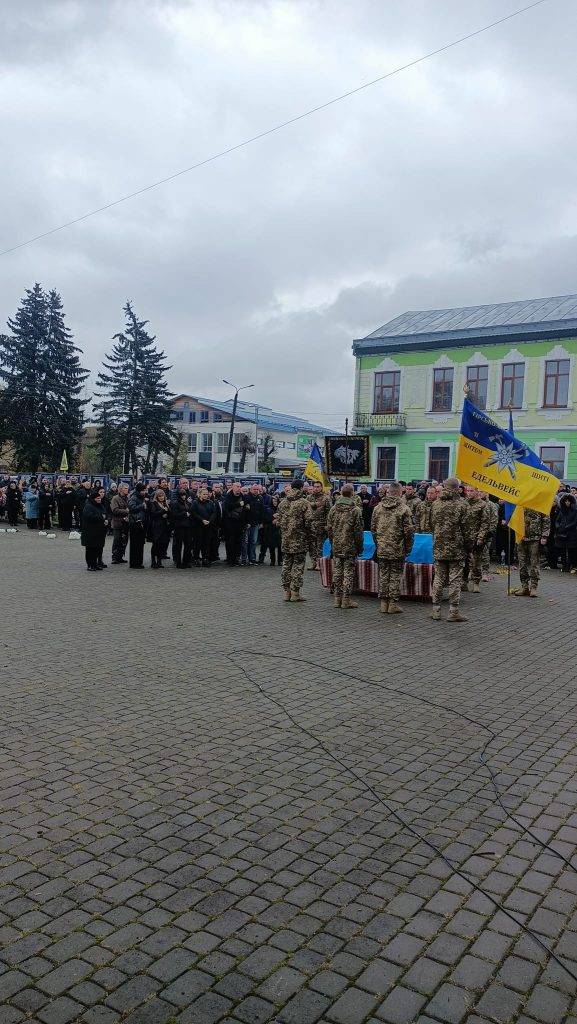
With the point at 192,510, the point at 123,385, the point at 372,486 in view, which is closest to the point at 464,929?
the point at 192,510

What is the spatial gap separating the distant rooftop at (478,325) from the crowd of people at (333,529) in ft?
54.6

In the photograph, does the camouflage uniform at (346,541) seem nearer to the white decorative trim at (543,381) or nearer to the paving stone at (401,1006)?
the paving stone at (401,1006)

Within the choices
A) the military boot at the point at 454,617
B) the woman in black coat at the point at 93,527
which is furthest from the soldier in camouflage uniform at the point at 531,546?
A: the woman in black coat at the point at 93,527

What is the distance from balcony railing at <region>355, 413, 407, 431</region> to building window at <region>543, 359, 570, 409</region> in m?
7.16

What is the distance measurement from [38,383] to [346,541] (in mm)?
46312

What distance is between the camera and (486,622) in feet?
36.9

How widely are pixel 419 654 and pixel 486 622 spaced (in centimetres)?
266

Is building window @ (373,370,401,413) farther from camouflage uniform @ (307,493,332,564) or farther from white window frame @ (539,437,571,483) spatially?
camouflage uniform @ (307,493,332,564)

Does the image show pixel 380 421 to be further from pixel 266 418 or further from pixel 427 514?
pixel 266 418

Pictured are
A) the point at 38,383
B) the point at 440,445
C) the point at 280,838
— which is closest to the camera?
the point at 280,838

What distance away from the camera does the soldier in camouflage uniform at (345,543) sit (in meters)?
12.2

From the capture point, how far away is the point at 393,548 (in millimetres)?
11914

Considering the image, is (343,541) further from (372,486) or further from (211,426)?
(211,426)

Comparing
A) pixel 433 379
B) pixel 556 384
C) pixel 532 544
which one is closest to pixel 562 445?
pixel 556 384
